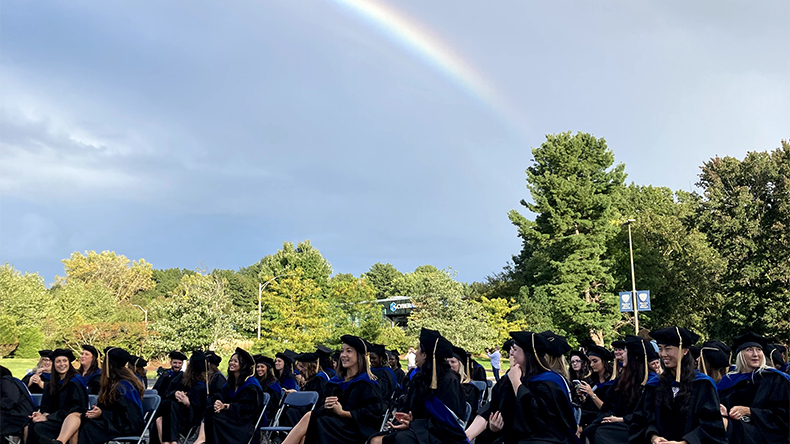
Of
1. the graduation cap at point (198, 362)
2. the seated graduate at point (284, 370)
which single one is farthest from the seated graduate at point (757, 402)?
the seated graduate at point (284, 370)

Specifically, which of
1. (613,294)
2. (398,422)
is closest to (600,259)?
(613,294)

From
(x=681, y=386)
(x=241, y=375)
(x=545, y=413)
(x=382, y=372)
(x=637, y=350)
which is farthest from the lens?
→ (x=382, y=372)

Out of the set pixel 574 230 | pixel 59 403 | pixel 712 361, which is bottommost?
pixel 59 403

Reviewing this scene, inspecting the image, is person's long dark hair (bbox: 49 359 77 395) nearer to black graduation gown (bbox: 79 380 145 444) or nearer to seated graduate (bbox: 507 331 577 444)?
black graduation gown (bbox: 79 380 145 444)

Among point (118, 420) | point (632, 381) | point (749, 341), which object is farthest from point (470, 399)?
point (118, 420)

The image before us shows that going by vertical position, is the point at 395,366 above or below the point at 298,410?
above

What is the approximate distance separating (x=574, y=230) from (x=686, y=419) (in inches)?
1591

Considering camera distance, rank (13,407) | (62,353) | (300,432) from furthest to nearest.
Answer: (62,353)
(13,407)
(300,432)

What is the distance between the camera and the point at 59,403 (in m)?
8.34

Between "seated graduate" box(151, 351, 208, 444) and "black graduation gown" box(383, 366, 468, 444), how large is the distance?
4.01 m

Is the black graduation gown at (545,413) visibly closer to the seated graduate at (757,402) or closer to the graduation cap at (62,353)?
the seated graduate at (757,402)

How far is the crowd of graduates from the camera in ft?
18.1

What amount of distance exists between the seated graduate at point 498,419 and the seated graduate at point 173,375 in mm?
5770

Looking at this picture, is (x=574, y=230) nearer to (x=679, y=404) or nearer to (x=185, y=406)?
(x=185, y=406)
